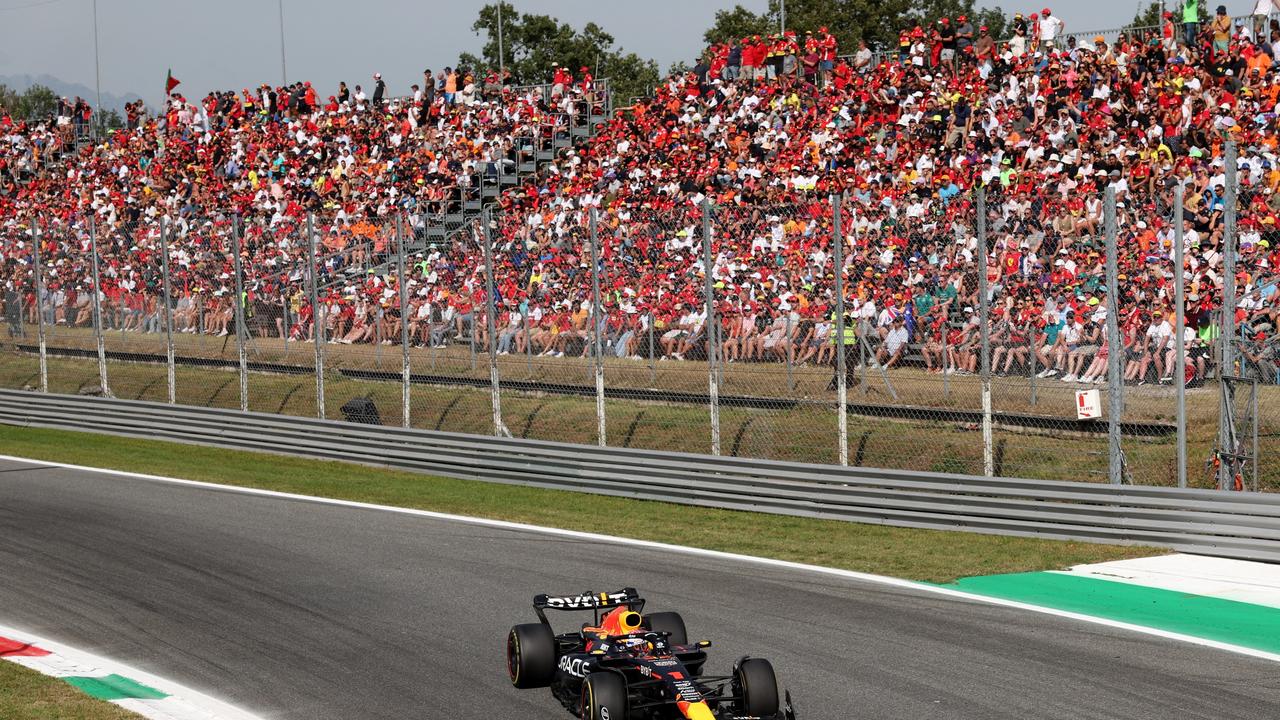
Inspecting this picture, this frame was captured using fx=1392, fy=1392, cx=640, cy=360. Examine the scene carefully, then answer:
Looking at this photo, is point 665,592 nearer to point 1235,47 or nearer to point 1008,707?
point 1008,707

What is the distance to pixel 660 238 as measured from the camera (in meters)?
14.8

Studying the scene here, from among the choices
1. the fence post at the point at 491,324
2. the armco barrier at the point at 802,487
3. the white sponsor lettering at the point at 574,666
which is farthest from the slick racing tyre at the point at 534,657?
the fence post at the point at 491,324

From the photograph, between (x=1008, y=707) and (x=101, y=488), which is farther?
(x=101, y=488)

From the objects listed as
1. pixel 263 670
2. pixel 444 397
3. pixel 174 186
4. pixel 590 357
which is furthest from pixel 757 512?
pixel 174 186

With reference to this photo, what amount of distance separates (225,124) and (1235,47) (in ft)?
83.4

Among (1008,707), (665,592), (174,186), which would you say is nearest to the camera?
(1008,707)

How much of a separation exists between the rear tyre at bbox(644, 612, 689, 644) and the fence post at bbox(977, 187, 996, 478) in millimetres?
5586

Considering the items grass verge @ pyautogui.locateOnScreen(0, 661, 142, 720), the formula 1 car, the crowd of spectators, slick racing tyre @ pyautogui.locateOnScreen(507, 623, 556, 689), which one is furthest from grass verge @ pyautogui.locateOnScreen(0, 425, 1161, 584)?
grass verge @ pyautogui.locateOnScreen(0, 661, 142, 720)

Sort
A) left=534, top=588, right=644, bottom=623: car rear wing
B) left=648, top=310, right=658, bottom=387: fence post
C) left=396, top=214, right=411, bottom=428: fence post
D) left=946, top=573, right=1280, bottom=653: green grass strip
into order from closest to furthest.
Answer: left=534, top=588, right=644, bottom=623: car rear wing
left=946, top=573, right=1280, bottom=653: green grass strip
left=648, top=310, right=658, bottom=387: fence post
left=396, top=214, right=411, bottom=428: fence post

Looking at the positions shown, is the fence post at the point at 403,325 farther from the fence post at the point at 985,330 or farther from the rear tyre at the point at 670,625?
the rear tyre at the point at 670,625

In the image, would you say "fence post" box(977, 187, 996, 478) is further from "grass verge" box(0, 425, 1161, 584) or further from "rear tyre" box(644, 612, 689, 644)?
"rear tyre" box(644, 612, 689, 644)

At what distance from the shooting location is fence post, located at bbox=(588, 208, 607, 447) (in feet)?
50.7

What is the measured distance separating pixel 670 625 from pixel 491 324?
30.2ft

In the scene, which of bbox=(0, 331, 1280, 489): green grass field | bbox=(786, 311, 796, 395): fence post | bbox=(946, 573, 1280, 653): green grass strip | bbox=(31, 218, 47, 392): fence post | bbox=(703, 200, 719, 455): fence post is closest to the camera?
bbox=(946, 573, 1280, 653): green grass strip
